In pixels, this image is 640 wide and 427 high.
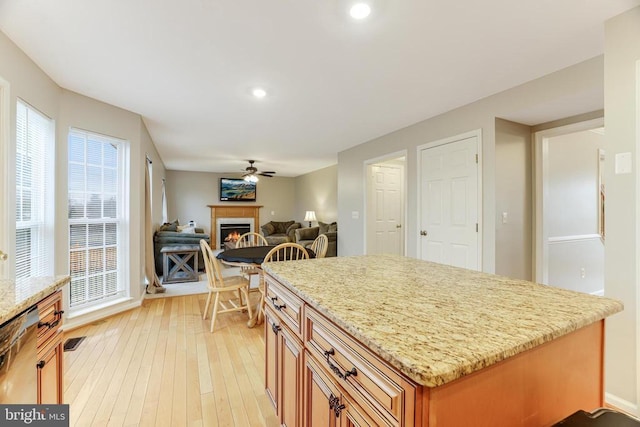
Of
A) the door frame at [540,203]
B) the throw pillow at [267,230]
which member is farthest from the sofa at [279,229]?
the door frame at [540,203]

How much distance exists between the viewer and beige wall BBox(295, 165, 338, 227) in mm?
7401

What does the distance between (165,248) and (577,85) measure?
554 cm

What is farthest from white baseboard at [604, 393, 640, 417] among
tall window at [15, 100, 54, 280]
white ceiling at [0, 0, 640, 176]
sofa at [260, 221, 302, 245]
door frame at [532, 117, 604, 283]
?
sofa at [260, 221, 302, 245]

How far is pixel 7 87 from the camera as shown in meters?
1.98

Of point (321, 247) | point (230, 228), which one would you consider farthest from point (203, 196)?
point (321, 247)

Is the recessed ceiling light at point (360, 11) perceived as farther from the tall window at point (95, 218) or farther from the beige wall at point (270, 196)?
the beige wall at point (270, 196)

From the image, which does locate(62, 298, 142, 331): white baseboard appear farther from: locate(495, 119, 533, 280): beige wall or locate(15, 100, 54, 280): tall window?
locate(495, 119, 533, 280): beige wall

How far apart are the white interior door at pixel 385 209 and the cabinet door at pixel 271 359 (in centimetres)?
349

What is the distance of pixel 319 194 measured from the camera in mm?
8094

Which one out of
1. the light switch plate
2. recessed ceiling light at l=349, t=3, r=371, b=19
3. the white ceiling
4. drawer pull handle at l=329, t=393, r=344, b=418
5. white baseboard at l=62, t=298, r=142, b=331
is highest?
the white ceiling

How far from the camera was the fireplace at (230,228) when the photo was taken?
8836 mm

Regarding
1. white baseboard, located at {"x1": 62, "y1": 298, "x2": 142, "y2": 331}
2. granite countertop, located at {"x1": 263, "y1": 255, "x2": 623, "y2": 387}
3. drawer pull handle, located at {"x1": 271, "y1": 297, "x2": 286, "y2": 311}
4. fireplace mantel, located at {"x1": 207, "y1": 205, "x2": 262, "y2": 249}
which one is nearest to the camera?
granite countertop, located at {"x1": 263, "y1": 255, "x2": 623, "y2": 387}

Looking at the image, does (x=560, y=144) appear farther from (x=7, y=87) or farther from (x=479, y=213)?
(x=7, y=87)

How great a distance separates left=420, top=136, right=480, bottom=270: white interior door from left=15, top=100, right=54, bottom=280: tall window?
4006 millimetres
